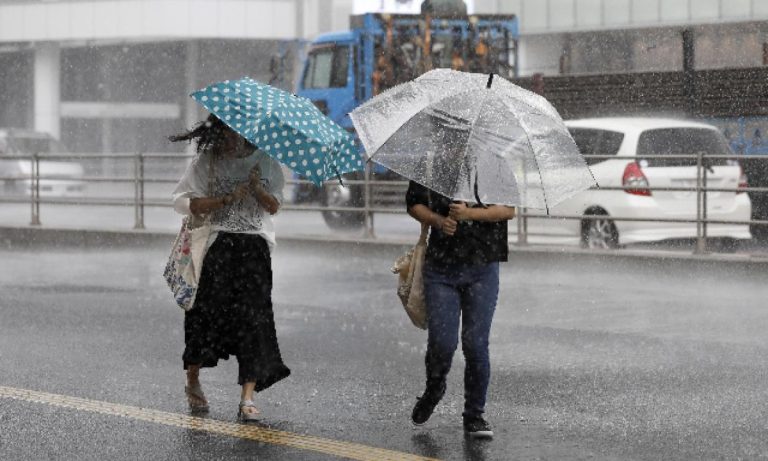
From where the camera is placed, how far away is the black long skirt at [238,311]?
738 centimetres

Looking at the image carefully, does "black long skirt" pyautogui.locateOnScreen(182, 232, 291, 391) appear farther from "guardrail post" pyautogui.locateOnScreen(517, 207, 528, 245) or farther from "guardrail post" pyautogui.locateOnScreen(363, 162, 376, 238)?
"guardrail post" pyautogui.locateOnScreen(363, 162, 376, 238)

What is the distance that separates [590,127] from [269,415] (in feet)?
34.9

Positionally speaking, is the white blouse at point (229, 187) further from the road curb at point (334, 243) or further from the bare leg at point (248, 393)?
the road curb at point (334, 243)

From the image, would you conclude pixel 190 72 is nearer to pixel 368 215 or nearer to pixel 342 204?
pixel 342 204

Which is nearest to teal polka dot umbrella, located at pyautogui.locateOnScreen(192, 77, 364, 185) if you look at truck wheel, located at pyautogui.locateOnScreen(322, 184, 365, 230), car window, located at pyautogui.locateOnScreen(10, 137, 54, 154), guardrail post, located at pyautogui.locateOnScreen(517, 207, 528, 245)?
guardrail post, located at pyautogui.locateOnScreen(517, 207, 528, 245)

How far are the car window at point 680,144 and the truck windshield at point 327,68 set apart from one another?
828cm

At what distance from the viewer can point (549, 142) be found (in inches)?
267

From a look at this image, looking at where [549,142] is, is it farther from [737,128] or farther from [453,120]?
[737,128]

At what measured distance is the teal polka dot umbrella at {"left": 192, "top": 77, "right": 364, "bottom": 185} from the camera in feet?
22.6

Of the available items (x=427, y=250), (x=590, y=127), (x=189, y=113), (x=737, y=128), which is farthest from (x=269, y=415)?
(x=189, y=113)

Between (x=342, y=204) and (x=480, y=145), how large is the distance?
17.3 metres

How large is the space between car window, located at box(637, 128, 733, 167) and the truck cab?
6.84 m

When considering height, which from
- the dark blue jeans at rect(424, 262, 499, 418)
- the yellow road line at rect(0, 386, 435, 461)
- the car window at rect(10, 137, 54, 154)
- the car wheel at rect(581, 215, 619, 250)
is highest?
the car window at rect(10, 137, 54, 154)

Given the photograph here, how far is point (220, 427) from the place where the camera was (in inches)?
283
